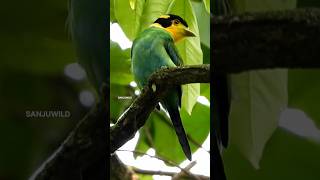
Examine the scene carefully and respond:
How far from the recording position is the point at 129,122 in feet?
3.86

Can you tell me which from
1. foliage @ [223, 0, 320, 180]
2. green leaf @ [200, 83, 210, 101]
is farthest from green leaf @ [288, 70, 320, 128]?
green leaf @ [200, 83, 210, 101]

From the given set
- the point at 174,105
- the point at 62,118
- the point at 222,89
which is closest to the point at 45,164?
the point at 62,118

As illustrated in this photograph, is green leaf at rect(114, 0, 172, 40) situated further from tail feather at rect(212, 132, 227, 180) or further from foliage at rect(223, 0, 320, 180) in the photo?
tail feather at rect(212, 132, 227, 180)

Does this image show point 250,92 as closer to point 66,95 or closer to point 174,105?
point 174,105

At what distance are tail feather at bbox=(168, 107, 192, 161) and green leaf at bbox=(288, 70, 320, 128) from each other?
9.5 inches

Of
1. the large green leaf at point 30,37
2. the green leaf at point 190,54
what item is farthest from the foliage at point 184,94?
the large green leaf at point 30,37

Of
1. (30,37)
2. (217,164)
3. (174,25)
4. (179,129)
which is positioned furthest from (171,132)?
(30,37)

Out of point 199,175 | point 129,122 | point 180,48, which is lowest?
point 199,175

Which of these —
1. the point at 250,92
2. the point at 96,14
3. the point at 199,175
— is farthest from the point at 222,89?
the point at 96,14

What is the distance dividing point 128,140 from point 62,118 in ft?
0.49

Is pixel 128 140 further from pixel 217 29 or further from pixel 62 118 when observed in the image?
pixel 217 29

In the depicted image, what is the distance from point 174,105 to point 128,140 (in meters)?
0.12

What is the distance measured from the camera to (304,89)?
120 centimetres

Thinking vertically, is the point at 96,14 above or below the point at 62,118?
above
